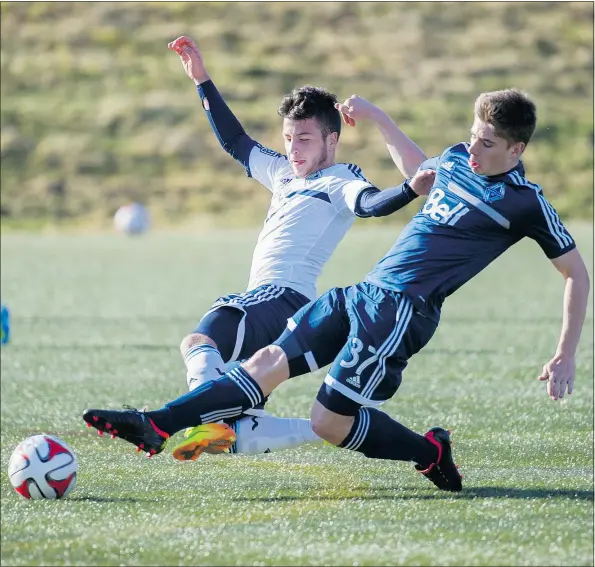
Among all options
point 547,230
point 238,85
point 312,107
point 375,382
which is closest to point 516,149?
point 547,230

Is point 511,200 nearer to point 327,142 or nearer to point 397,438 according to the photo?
point 397,438

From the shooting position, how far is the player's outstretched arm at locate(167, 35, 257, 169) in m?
5.50

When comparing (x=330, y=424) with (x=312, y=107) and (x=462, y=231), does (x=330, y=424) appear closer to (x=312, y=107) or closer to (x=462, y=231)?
(x=462, y=231)

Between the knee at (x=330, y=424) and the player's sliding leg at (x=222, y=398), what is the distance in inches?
6.5

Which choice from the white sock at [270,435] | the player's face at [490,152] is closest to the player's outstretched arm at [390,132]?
the player's face at [490,152]

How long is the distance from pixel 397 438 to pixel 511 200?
0.93m

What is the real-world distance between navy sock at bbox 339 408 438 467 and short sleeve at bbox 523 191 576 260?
818mm

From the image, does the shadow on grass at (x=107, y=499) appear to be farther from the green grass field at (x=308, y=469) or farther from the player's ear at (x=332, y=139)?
the player's ear at (x=332, y=139)

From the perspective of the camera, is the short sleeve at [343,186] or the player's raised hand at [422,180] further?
the short sleeve at [343,186]

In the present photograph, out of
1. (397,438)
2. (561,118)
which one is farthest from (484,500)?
(561,118)

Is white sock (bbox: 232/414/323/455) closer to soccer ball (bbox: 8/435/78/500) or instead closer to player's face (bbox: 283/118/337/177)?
soccer ball (bbox: 8/435/78/500)

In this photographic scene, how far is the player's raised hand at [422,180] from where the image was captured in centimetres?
420

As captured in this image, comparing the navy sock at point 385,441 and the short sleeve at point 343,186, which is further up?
the short sleeve at point 343,186

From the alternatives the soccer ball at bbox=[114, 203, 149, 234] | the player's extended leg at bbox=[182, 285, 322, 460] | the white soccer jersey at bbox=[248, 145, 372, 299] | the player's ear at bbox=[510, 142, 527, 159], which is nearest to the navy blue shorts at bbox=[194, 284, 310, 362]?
the player's extended leg at bbox=[182, 285, 322, 460]
